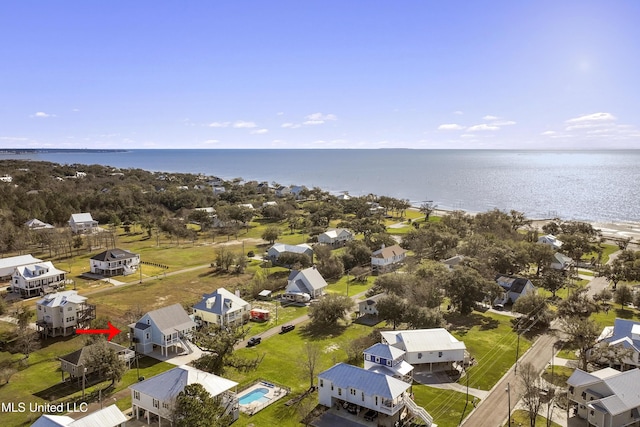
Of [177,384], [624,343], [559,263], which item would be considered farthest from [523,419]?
[559,263]

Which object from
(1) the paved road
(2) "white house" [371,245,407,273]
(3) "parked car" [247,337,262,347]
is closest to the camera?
(1) the paved road

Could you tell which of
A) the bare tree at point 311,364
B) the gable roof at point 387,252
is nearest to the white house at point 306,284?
the gable roof at point 387,252

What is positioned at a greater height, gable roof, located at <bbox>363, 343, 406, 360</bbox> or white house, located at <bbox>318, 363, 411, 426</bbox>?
gable roof, located at <bbox>363, 343, 406, 360</bbox>

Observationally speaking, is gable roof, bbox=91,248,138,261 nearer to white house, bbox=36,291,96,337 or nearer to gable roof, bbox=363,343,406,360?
white house, bbox=36,291,96,337

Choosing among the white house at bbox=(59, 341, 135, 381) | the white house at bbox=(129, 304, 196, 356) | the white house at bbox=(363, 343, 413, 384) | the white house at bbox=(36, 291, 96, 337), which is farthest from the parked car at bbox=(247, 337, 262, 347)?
the white house at bbox=(36, 291, 96, 337)

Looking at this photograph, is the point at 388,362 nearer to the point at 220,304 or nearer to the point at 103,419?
the point at 103,419
